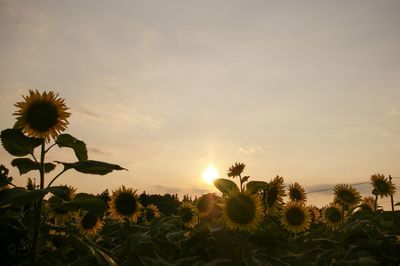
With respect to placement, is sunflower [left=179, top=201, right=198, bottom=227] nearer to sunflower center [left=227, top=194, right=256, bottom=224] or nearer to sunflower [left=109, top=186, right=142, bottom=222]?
sunflower [left=109, top=186, right=142, bottom=222]

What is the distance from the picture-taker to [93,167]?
3.28 metres

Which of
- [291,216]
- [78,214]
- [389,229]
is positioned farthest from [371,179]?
[78,214]

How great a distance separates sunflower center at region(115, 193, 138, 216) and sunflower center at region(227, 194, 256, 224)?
2295 mm

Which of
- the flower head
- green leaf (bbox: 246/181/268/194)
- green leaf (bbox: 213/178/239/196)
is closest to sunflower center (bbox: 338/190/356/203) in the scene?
the flower head

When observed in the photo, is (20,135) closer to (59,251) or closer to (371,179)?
(59,251)

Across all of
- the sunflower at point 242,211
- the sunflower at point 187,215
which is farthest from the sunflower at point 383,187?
the sunflower at point 242,211

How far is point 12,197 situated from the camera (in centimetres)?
273

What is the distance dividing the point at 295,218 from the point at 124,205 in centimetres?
269

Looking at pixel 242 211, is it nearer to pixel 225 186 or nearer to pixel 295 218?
pixel 225 186

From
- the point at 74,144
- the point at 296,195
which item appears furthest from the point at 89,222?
the point at 296,195

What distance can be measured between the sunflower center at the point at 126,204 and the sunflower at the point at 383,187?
5.34 meters

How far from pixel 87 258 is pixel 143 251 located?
56 centimetres

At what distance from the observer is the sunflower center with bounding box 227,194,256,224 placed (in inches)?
176

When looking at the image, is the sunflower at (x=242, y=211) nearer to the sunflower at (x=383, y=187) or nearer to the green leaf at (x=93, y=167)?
the green leaf at (x=93, y=167)
